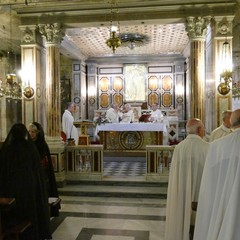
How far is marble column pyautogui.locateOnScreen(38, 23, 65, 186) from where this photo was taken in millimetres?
8109

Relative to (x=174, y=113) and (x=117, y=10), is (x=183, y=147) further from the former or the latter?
(x=174, y=113)

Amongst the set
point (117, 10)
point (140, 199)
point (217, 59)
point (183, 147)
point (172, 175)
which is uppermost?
point (117, 10)

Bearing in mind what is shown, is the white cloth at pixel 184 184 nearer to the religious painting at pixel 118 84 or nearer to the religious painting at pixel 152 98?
the religious painting at pixel 152 98

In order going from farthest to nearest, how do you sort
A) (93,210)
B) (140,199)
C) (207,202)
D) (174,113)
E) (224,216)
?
1. (174,113)
2. (140,199)
3. (93,210)
4. (207,202)
5. (224,216)

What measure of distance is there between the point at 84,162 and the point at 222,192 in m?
6.09

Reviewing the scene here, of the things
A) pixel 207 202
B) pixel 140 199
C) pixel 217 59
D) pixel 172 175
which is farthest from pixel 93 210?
pixel 217 59

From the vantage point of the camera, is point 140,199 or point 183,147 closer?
point 183,147

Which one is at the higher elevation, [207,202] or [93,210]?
[207,202]

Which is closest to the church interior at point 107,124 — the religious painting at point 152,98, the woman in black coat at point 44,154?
the woman in black coat at point 44,154

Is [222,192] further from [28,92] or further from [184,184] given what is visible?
[28,92]

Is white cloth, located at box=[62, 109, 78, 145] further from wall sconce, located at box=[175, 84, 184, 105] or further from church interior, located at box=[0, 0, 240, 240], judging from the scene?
wall sconce, located at box=[175, 84, 184, 105]

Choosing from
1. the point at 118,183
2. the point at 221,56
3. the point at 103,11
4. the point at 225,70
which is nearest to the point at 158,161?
the point at 118,183

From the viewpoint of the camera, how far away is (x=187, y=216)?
3947 millimetres

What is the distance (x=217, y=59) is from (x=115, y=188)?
163 inches
